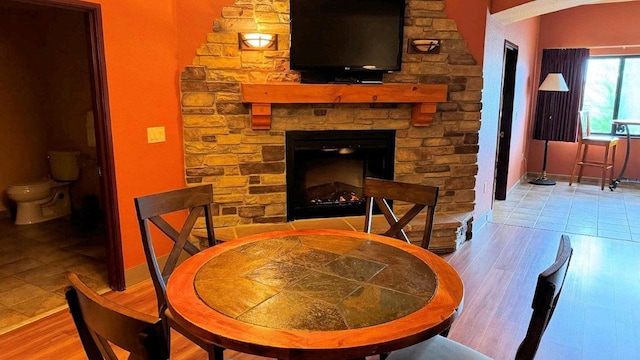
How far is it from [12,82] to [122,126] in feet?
9.42

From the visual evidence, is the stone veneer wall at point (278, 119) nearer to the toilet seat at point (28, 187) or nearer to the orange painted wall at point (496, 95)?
the orange painted wall at point (496, 95)

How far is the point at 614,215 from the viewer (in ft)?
18.1

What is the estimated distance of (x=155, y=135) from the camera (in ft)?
11.1

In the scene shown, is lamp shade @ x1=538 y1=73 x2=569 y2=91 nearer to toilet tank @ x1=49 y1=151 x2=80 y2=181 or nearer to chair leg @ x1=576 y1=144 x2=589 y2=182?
chair leg @ x1=576 y1=144 x2=589 y2=182

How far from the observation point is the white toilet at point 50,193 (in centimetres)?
475

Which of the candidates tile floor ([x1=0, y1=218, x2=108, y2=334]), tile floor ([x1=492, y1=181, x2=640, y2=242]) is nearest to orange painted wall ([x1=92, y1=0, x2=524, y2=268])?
tile floor ([x1=0, y1=218, x2=108, y2=334])

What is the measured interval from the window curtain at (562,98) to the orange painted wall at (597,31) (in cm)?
17

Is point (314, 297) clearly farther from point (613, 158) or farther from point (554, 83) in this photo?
point (613, 158)

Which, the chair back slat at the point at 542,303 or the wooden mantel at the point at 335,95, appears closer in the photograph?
the chair back slat at the point at 542,303

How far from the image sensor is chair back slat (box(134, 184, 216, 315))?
6.59 feet

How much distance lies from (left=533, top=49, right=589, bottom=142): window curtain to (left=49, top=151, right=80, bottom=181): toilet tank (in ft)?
23.0

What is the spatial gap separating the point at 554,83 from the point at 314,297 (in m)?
6.76

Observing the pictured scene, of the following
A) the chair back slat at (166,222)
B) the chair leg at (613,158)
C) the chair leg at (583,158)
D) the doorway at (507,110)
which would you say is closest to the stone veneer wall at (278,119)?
the chair back slat at (166,222)

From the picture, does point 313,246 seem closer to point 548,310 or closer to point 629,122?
point 548,310
